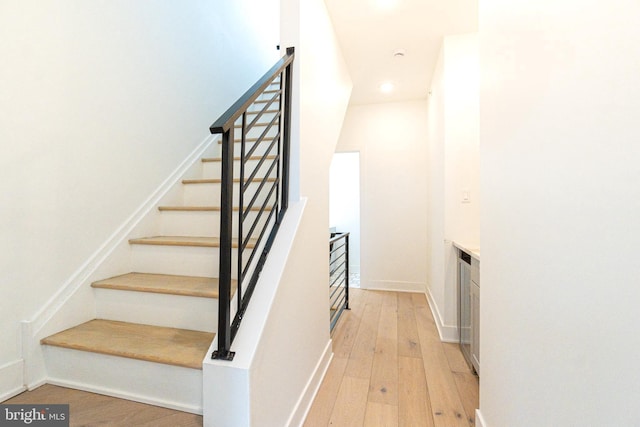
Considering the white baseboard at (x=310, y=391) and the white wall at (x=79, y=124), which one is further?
the white baseboard at (x=310, y=391)

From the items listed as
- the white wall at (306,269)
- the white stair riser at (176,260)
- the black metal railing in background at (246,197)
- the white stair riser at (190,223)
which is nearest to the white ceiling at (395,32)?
the white wall at (306,269)

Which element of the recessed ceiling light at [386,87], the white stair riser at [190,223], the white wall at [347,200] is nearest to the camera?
the white stair riser at [190,223]

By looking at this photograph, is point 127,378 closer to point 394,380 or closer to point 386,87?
point 394,380

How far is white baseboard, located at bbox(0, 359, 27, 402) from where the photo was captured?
117 centimetres

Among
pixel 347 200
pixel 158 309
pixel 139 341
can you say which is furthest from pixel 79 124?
pixel 347 200

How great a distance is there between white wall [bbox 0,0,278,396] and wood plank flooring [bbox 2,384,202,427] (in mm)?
151

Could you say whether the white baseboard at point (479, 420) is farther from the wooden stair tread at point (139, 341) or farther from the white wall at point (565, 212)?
the wooden stair tread at point (139, 341)

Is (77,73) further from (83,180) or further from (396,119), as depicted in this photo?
(396,119)

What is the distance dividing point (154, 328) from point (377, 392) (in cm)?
134

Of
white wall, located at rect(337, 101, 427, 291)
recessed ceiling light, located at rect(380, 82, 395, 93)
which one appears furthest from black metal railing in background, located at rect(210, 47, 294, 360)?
white wall, located at rect(337, 101, 427, 291)

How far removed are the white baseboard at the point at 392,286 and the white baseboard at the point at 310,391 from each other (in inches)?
84.8

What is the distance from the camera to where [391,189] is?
4.13 meters

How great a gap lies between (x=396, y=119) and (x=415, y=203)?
124 cm

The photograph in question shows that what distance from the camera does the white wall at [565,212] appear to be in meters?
0.52
